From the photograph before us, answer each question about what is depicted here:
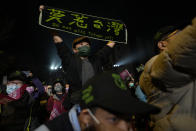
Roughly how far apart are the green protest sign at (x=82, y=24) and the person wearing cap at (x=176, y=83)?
2028 millimetres

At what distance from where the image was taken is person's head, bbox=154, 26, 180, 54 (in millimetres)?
2041

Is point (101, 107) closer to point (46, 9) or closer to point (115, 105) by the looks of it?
point (115, 105)

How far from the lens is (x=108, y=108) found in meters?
1.06

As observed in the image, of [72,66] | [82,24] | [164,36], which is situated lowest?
[72,66]

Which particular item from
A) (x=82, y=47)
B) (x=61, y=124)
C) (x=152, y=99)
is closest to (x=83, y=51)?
(x=82, y=47)

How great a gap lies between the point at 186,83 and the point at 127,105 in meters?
0.77

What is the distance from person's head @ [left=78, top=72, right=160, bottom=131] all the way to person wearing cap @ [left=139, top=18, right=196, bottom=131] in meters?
0.44

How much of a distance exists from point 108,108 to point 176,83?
2.65ft

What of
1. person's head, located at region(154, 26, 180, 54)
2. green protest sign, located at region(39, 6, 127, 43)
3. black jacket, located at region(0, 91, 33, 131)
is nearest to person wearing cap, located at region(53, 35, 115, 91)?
green protest sign, located at region(39, 6, 127, 43)

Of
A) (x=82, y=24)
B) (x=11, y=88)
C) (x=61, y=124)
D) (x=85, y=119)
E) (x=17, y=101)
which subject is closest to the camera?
(x=85, y=119)

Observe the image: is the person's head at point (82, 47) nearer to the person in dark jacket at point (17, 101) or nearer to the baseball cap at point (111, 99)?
the person in dark jacket at point (17, 101)

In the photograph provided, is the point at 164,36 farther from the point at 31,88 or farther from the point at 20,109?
the point at 31,88

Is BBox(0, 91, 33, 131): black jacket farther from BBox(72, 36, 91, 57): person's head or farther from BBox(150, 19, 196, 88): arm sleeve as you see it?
BBox(150, 19, 196, 88): arm sleeve

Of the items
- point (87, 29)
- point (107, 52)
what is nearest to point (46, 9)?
point (87, 29)
